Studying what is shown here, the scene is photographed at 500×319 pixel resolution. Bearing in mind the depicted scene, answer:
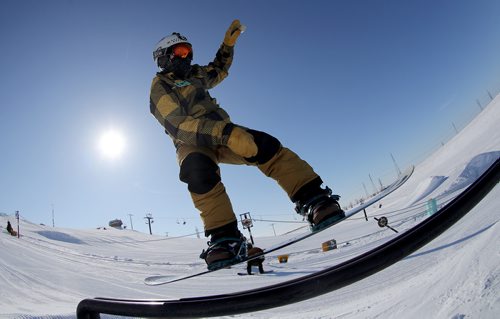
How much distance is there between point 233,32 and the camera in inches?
126

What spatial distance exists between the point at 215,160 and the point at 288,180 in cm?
62

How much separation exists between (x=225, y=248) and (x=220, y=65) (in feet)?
7.25

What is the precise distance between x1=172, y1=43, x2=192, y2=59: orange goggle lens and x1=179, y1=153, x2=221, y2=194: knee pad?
3.63ft

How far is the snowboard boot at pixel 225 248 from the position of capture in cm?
184

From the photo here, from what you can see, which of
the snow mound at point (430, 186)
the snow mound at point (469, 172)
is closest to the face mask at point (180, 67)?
the snow mound at point (469, 172)

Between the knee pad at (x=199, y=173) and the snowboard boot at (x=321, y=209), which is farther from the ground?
the knee pad at (x=199, y=173)

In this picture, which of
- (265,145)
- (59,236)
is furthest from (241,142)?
(59,236)

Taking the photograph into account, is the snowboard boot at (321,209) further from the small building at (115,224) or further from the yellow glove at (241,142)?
the small building at (115,224)

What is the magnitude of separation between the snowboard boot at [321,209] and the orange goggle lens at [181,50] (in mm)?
1747

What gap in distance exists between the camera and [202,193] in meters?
2.04

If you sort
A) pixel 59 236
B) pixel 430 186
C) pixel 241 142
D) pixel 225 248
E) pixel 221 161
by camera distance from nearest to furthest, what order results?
pixel 241 142 < pixel 225 248 < pixel 221 161 < pixel 430 186 < pixel 59 236

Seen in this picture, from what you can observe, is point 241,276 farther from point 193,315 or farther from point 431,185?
point 431,185

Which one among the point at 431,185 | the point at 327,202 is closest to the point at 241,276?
the point at 327,202

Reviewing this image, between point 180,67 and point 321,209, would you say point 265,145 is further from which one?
point 180,67
